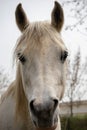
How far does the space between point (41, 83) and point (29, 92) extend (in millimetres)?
363

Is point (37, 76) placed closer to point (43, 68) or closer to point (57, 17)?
point (43, 68)

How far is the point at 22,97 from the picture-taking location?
14.3 ft

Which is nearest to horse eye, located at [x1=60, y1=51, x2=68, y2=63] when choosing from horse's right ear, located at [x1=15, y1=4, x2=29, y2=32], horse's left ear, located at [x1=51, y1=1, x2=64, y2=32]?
horse's left ear, located at [x1=51, y1=1, x2=64, y2=32]

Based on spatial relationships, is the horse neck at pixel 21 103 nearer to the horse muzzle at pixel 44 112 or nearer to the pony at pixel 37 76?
the pony at pixel 37 76

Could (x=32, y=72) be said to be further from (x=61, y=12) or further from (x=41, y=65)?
(x=61, y=12)

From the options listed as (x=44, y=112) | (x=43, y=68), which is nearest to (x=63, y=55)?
(x=43, y=68)

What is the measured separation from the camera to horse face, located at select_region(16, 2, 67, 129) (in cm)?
322

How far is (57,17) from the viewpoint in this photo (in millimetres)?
4492

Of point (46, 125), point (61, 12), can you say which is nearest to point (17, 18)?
point (61, 12)

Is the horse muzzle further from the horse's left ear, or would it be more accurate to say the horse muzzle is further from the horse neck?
the horse's left ear

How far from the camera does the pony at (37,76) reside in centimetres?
326

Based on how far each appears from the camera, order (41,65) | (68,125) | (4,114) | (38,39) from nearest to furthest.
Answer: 1. (41,65)
2. (38,39)
3. (4,114)
4. (68,125)

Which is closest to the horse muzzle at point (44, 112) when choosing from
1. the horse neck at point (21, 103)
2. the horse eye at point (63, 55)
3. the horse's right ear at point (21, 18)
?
the horse eye at point (63, 55)

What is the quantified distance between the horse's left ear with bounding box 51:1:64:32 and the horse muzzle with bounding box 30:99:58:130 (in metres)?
1.51
